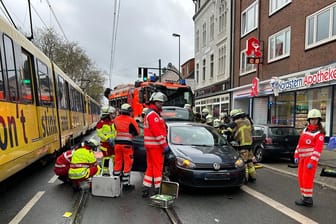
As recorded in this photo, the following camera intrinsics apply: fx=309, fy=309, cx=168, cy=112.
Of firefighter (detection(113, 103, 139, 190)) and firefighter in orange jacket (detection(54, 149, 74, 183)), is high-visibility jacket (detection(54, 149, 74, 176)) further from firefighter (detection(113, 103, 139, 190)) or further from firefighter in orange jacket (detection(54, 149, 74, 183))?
firefighter (detection(113, 103, 139, 190))

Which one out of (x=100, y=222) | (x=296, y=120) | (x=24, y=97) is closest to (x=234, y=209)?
(x=100, y=222)

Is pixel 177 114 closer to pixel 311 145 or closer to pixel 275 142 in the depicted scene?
pixel 275 142

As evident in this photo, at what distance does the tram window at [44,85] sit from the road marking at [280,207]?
521 centimetres

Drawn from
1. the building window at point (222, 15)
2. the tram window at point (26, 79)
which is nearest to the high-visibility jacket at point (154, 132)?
the tram window at point (26, 79)

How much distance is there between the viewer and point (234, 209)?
529 centimetres

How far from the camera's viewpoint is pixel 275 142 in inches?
417

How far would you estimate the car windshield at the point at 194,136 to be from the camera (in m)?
7.07

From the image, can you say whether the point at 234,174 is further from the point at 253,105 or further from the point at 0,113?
the point at 253,105

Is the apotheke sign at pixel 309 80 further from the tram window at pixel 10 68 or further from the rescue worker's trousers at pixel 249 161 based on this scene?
the tram window at pixel 10 68

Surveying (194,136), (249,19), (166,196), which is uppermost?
(249,19)

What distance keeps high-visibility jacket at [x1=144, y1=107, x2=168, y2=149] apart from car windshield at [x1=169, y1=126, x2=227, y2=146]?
124 centimetres

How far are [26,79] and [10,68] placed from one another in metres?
1.13

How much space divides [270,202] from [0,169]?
4.55 meters

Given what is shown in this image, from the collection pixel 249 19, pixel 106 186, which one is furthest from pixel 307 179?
pixel 249 19
